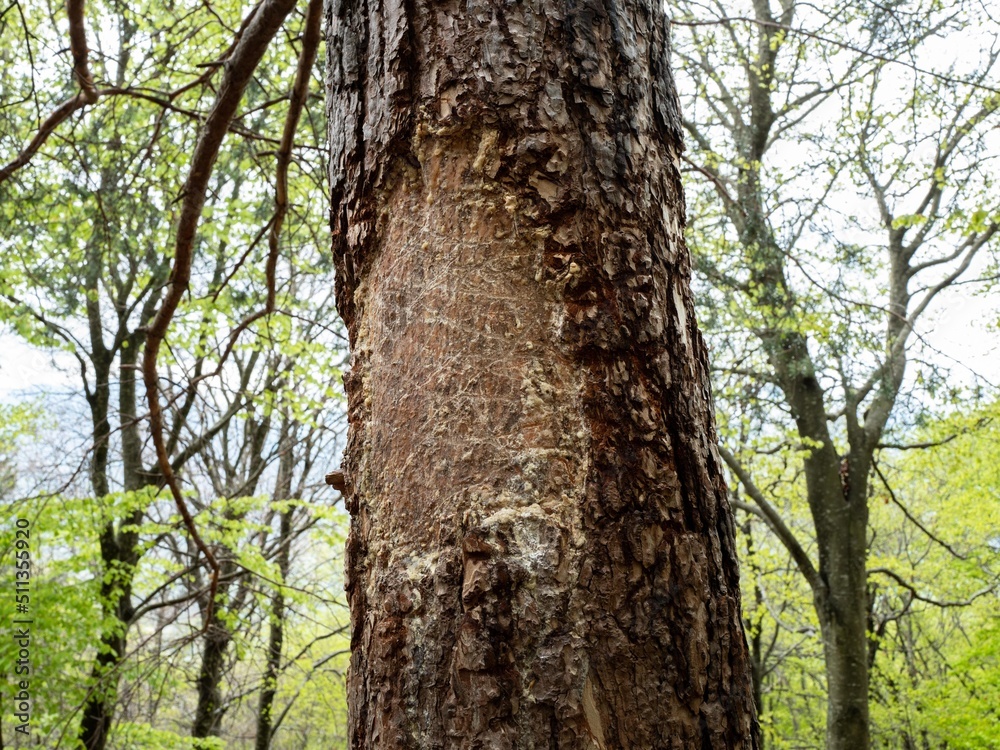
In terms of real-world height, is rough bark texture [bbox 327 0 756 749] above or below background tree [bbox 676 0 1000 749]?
below

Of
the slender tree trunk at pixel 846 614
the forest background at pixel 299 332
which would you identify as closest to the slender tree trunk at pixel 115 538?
the forest background at pixel 299 332

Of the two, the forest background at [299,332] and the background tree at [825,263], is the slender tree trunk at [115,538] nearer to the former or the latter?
the forest background at [299,332]

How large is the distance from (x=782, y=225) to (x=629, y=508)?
7.11 meters

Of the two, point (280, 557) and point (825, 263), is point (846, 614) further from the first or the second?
point (280, 557)

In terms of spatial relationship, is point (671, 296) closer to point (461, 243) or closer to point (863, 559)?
point (461, 243)

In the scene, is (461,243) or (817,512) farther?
(817,512)

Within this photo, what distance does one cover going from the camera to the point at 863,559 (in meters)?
8.82

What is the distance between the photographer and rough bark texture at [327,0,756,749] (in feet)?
3.11

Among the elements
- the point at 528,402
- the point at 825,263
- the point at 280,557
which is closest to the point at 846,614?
the point at 825,263

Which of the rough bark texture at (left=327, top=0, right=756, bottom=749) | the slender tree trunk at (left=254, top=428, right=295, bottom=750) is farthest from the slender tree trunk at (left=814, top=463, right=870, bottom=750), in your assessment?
the rough bark texture at (left=327, top=0, right=756, bottom=749)

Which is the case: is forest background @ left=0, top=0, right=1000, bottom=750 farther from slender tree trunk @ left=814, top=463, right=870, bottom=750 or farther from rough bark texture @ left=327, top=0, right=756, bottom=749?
rough bark texture @ left=327, top=0, right=756, bottom=749

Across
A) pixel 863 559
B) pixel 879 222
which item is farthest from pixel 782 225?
pixel 863 559

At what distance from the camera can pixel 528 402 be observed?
1.06 metres

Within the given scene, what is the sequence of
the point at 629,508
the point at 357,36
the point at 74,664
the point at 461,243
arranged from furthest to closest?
the point at 74,664 < the point at 357,36 < the point at 461,243 < the point at 629,508
